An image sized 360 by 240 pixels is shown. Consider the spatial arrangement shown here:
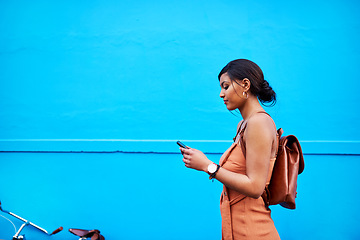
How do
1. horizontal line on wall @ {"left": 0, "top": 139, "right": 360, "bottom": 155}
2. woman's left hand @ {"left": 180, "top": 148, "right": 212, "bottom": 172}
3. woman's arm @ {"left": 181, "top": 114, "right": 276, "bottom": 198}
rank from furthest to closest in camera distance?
horizontal line on wall @ {"left": 0, "top": 139, "right": 360, "bottom": 155} → woman's left hand @ {"left": 180, "top": 148, "right": 212, "bottom": 172} → woman's arm @ {"left": 181, "top": 114, "right": 276, "bottom": 198}

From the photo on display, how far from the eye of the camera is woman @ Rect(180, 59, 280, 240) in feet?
4.04

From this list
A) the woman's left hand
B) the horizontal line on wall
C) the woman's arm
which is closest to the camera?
the woman's arm

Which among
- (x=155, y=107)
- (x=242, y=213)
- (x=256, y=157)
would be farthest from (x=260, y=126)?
(x=155, y=107)

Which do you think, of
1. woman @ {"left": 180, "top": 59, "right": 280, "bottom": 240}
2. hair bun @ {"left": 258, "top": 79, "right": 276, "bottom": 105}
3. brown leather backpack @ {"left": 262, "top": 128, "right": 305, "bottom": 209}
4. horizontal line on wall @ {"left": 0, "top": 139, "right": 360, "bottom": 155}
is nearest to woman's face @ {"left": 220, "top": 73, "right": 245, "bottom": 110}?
woman @ {"left": 180, "top": 59, "right": 280, "bottom": 240}

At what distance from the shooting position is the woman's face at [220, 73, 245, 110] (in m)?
A: 1.37

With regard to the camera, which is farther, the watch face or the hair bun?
the hair bun

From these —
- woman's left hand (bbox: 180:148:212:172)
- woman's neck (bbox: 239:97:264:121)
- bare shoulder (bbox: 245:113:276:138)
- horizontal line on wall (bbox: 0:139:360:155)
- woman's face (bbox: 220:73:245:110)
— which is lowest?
woman's left hand (bbox: 180:148:212:172)

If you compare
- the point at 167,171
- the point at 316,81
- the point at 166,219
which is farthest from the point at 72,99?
the point at 316,81

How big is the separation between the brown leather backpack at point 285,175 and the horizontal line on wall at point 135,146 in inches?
58.9

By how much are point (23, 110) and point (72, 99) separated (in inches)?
22.2

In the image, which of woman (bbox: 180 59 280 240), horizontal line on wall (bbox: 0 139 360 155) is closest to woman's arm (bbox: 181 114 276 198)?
woman (bbox: 180 59 280 240)

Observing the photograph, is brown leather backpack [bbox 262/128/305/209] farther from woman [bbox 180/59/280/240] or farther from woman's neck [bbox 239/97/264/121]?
woman's neck [bbox 239/97/264/121]

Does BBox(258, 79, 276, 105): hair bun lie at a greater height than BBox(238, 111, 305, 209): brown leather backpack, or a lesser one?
greater

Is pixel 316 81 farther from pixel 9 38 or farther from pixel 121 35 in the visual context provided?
pixel 9 38
